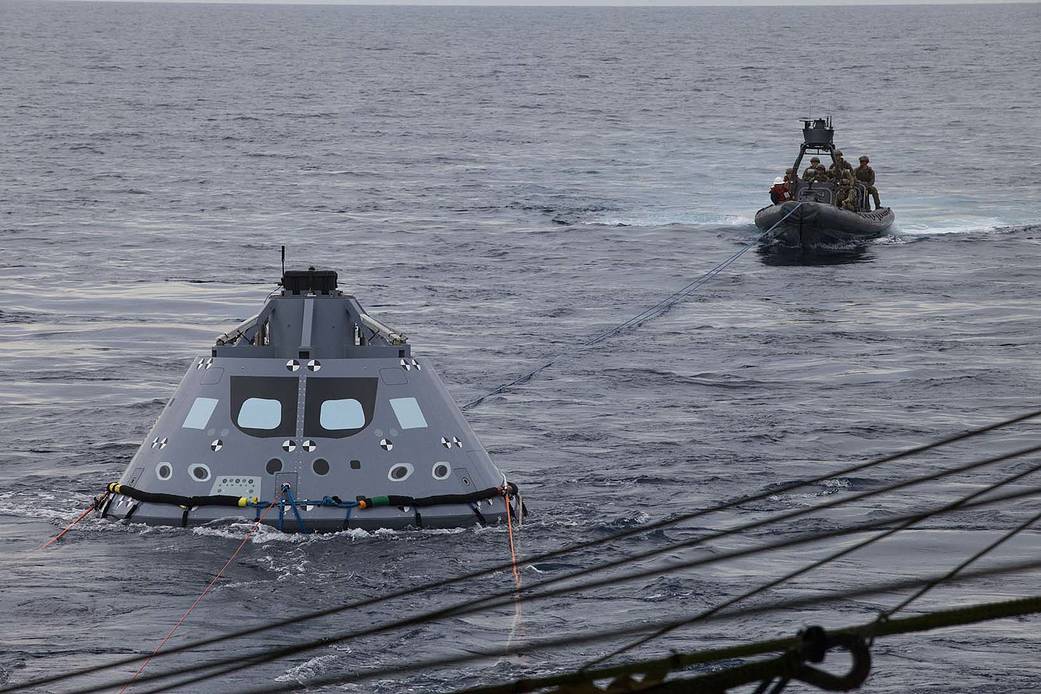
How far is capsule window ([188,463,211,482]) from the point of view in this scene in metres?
21.0

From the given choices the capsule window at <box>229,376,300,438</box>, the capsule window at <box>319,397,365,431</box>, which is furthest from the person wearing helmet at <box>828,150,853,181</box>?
the capsule window at <box>229,376,300,438</box>

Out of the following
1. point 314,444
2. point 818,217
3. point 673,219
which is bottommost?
point 314,444

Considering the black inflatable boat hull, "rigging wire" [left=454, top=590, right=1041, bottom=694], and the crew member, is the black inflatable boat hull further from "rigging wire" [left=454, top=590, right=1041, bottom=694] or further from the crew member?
"rigging wire" [left=454, top=590, right=1041, bottom=694]

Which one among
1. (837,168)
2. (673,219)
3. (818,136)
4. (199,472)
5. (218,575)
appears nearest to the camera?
(218,575)

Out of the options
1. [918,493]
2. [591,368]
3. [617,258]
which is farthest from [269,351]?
[617,258]

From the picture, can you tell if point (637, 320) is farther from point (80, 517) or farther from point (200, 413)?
point (200, 413)

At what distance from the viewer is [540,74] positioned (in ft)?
510

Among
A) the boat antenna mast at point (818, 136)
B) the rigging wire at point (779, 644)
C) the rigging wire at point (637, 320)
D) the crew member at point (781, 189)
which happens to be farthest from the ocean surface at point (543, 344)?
the rigging wire at point (779, 644)

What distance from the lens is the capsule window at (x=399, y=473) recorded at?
2106cm

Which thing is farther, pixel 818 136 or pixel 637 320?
pixel 818 136

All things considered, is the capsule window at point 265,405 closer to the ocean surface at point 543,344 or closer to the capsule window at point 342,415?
the capsule window at point 342,415

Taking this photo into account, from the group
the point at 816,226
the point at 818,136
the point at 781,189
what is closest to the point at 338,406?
the point at 816,226

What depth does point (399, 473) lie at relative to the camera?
2111 centimetres

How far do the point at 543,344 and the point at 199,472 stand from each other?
16.9 metres
